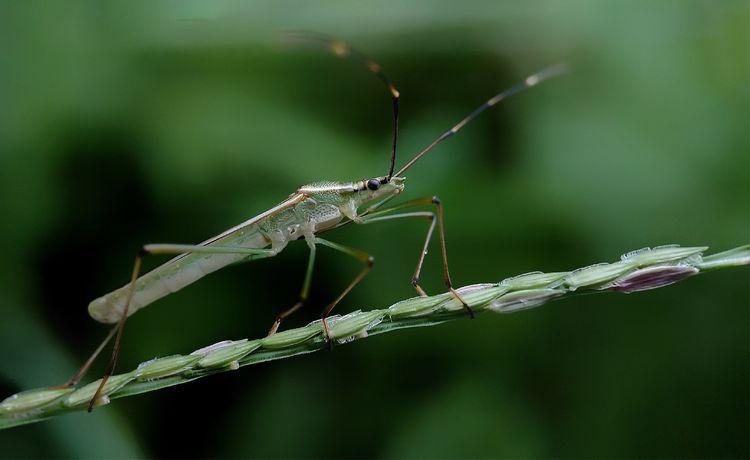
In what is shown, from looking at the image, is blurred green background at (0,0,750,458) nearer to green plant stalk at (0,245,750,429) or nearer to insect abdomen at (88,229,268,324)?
insect abdomen at (88,229,268,324)

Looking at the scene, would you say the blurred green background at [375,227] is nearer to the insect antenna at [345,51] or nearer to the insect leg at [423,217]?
the insect leg at [423,217]

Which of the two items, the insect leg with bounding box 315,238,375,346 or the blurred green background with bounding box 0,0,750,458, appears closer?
the insect leg with bounding box 315,238,375,346

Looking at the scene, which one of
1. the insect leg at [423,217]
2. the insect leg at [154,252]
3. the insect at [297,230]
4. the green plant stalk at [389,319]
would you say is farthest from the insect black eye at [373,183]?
the green plant stalk at [389,319]

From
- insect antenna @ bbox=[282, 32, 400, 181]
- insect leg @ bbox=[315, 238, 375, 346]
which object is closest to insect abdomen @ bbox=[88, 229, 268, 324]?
insect leg @ bbox=[315, 238, 375, 346]

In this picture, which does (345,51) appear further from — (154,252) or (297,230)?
(154,252)

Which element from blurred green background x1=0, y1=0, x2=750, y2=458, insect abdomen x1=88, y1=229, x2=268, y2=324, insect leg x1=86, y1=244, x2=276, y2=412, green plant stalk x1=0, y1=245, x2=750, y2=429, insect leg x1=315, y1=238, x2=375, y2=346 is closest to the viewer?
green plant stalk x1=0, y1=245, x2=750, y2=429
